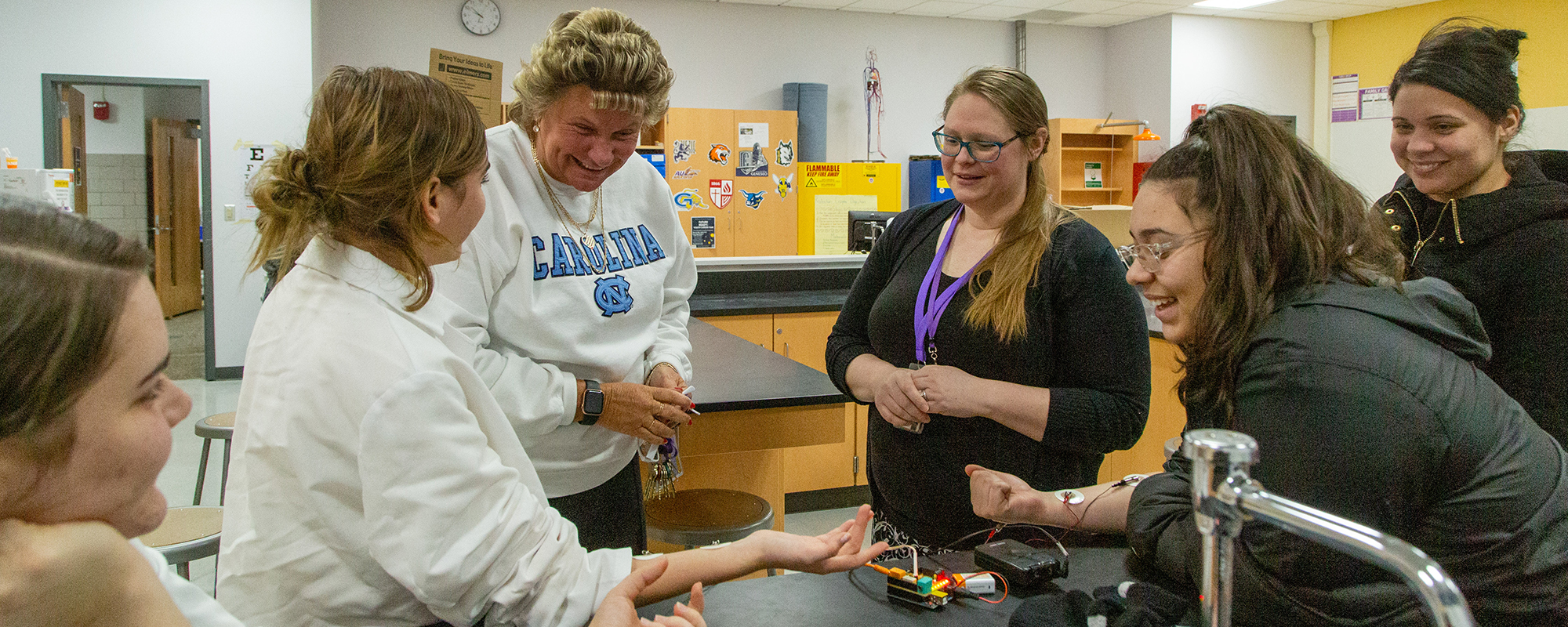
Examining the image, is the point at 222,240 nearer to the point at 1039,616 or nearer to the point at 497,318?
the point at 497,318

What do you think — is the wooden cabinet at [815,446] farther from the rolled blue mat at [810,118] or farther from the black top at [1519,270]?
the rolled blue mat at [810,118]

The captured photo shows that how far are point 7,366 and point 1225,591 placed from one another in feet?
2.64

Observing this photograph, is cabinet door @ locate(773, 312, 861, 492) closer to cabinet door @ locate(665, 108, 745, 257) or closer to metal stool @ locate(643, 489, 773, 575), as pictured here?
metal stool @ locate(643, 489, 773, 575)

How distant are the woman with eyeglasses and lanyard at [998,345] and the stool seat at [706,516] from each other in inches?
17.8

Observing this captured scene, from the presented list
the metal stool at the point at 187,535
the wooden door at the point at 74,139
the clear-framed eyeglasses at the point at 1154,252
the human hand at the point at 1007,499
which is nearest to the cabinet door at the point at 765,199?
the wooden door at the point at 74,139

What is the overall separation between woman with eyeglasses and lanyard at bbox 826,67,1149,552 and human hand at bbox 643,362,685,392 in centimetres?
34

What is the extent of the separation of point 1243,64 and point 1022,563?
8.90 meters

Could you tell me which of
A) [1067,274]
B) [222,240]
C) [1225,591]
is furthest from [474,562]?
[222,240]

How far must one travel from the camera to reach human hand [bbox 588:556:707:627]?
3.22 ft

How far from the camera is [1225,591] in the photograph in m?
0.70

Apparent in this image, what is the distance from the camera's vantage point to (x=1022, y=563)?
115 cm

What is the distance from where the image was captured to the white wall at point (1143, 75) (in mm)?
8391

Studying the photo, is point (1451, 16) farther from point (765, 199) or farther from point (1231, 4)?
point (765, 199)

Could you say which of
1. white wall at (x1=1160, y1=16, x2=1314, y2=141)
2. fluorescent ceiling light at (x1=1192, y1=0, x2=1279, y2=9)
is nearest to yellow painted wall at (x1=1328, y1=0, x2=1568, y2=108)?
white wall at (x1=1160, y1=16, x2=1314, y2=141)
